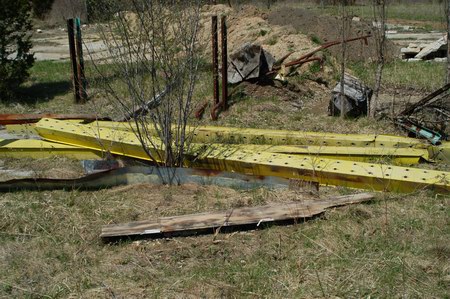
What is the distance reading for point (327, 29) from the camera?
45.5 feet

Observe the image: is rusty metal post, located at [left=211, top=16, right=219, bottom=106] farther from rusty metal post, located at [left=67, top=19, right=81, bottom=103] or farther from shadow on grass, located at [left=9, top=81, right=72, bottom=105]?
shadow on grass, located at [left=9, top=81, right=72, bottom=105]

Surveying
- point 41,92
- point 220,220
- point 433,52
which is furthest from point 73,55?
point 433,52

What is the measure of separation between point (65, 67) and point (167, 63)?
917cm

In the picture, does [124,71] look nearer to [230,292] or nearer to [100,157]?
[100,157]

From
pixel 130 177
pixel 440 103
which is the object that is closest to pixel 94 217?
pixel 130 177

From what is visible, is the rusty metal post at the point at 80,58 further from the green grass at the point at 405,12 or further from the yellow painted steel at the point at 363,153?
the green grass at the point at 405,12

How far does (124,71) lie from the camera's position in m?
4.88

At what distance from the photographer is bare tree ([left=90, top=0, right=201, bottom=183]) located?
4672 mm

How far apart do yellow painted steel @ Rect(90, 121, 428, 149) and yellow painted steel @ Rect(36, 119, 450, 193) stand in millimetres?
284

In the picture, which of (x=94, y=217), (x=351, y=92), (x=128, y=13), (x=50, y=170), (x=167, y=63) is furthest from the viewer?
(x=351, y=92)

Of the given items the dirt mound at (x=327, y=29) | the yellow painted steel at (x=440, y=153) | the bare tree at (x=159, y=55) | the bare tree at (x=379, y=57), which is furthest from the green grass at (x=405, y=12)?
the bare tree at (x=159, y=55)

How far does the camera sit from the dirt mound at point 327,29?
12148mm

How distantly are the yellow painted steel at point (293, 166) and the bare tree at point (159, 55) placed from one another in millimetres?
292

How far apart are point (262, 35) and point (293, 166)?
7.79 meters
